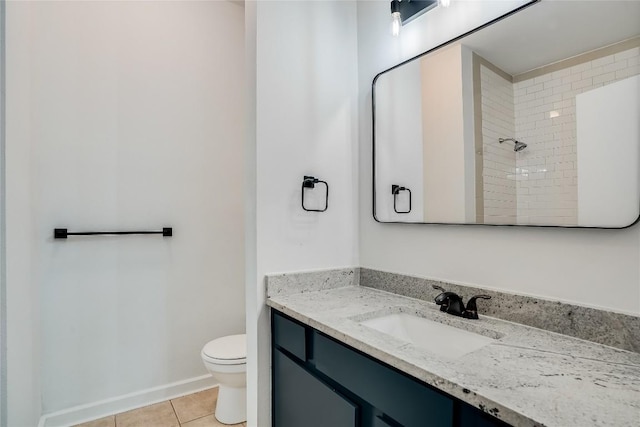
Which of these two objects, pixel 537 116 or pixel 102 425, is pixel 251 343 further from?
pixel 537 116

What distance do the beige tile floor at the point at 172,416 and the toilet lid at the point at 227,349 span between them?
0.42 metres

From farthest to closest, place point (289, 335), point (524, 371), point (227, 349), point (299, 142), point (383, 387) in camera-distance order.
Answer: point (227, 349), point (299, 142), point (289, 335), point (383, 387), point (524, 371)

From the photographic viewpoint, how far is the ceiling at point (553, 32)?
96 cm

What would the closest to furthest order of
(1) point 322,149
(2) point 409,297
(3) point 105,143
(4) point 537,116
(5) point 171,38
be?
(4) point 537,116 → (2) point 409,297 → (1) point 322,149 → (3) point 105,143 → (5) point 171,38

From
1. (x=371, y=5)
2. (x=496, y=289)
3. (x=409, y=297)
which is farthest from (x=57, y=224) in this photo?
(x=496, y=289)

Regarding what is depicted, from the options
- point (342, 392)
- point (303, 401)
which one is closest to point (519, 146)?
point (342, 392)

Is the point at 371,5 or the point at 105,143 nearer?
the point at 371,5

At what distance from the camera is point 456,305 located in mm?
1239

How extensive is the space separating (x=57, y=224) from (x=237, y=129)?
4.02ft

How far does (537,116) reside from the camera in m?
1.10

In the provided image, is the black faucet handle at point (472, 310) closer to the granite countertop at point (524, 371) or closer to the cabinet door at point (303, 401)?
the granite countertop at point (524, 371)

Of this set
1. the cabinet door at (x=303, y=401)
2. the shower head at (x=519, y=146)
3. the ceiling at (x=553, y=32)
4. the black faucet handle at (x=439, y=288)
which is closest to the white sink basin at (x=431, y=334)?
the black faucet handle at (x=439, y=288)

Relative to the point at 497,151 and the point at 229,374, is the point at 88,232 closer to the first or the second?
the point at 229,374

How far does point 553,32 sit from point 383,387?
3.96ft
